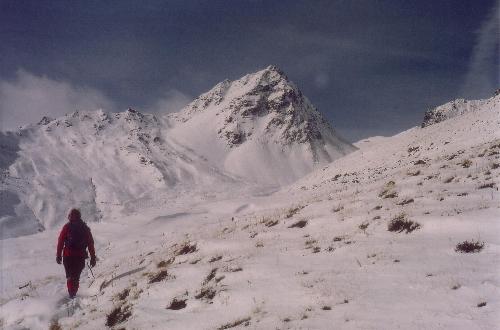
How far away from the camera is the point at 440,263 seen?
781 centimetres

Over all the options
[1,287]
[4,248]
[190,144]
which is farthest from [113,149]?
[1,287]

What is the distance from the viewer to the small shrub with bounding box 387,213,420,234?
10.3 meters

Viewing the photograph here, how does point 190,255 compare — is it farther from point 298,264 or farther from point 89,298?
point 298,264

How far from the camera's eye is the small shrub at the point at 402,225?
33.8ft

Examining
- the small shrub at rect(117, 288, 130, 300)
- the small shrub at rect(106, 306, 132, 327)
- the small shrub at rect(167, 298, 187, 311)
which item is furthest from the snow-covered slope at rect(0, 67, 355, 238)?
the small shrub at rect(167, 298, 187, 311)

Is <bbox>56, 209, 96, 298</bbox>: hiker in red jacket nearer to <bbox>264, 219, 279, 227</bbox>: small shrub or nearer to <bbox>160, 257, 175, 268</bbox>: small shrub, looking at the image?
<bbox>160, 257, 175, 268</bbox>: small shrub

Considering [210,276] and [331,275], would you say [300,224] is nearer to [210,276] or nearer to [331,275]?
[210,276]

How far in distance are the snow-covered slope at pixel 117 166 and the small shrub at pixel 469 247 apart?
9503 centimetres

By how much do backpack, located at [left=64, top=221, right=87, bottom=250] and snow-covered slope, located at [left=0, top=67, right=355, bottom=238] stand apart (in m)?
86.0

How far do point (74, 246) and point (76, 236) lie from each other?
30 cm

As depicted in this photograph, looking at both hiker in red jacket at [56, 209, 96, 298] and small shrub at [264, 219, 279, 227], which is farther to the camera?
small shrub at [264, 219, 279, 227]

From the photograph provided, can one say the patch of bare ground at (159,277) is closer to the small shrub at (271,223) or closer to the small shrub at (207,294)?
the small shrub at (207,294)

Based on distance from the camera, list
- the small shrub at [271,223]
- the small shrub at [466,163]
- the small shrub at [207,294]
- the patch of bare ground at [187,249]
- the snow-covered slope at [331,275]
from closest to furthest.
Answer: the snow-covered slope at [331,275] → the small shrub at [207,294] → the patch of bare ground at [187,249] → the small shrub at [271,223] → the small shrub at [466,163]

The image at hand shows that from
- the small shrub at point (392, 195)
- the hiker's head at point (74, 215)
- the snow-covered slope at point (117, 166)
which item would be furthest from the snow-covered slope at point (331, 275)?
the snow-covered slope at point (117, 166)
